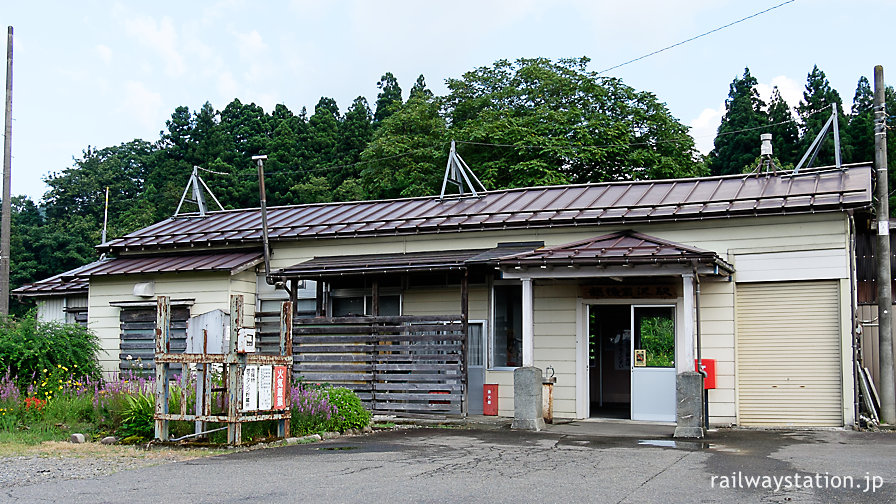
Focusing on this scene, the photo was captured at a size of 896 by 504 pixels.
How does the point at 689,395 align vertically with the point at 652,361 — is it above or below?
below

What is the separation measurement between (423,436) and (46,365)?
24.9 ft

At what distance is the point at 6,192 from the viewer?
80.0ft

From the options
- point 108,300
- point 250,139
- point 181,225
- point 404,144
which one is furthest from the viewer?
point 250,139

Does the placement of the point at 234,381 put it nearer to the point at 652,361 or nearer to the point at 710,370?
the point at 652,361

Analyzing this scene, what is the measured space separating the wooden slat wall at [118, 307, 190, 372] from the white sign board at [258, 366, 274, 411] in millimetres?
7961

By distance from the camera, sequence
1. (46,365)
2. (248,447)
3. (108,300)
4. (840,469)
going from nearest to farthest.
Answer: (840,469) < (248,447) < (46,365) < (108,300)

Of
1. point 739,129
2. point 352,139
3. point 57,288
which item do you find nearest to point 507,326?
Result: point 57,288

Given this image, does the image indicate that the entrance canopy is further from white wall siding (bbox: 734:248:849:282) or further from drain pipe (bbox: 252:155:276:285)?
drain pipe (bbox: 252:155:276:285)

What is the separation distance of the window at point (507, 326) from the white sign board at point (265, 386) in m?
6.13

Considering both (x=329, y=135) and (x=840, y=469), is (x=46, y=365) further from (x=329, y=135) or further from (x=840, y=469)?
(x=329, y=135)

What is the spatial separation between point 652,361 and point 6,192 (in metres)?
18.1

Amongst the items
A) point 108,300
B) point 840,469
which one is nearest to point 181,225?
point 108,300

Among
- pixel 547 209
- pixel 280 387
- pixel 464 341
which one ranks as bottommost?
pixel 280 387

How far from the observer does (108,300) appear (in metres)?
20.8
